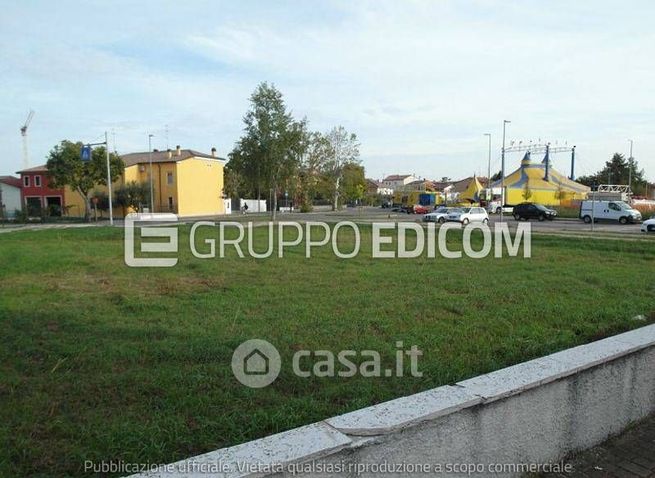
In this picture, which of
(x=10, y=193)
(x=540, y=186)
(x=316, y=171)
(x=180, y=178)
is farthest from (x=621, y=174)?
(x=10, y=193)

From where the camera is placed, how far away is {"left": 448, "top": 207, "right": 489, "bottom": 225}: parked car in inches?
1460

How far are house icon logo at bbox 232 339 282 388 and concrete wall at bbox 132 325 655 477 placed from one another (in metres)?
1.85

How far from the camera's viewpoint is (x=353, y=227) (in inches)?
1114

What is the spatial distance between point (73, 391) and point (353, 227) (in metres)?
24.7

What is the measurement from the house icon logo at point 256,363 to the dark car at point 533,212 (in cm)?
4247

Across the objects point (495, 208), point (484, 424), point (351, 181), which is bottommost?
point (484, 424)

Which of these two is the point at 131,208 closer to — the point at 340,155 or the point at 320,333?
the point at 340,155

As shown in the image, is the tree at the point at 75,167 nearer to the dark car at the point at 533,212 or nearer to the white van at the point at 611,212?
the dark car at the point at 533,212

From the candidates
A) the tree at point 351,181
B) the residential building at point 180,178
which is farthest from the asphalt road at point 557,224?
the tree at point 351,181

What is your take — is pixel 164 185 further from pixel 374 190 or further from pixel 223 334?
pixel 374 190

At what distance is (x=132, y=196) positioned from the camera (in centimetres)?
5338

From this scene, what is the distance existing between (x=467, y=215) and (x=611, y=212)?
11.7 metres

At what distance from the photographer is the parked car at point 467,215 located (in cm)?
3709

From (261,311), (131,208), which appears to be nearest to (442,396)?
(261,311)
